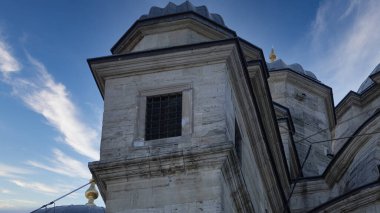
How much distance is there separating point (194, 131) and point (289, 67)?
1421 centimetres

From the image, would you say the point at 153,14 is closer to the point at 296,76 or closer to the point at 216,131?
the point at 216,131

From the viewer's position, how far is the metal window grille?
57.3ft

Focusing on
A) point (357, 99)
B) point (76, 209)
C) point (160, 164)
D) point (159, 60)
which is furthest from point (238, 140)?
point (357, 99)

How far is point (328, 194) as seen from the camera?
2383cm

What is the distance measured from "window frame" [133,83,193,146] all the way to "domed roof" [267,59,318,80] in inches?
500

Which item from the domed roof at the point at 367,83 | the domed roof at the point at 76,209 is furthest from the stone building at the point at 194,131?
the domed roof at the point at 367,83

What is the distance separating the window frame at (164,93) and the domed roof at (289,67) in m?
12.7

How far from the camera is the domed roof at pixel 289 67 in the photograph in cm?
3048

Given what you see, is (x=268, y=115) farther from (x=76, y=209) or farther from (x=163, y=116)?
(x=76, y=209)

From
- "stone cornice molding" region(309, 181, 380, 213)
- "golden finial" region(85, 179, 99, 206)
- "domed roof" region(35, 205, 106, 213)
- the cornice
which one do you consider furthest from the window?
the cornice

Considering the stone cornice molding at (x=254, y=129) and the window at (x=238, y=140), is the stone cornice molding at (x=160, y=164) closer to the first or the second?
the window at (x=238, y=140)

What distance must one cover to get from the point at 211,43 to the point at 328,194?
762 cm

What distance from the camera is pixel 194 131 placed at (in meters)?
17.1

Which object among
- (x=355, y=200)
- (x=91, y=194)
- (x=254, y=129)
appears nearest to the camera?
(x=355, y=200)
